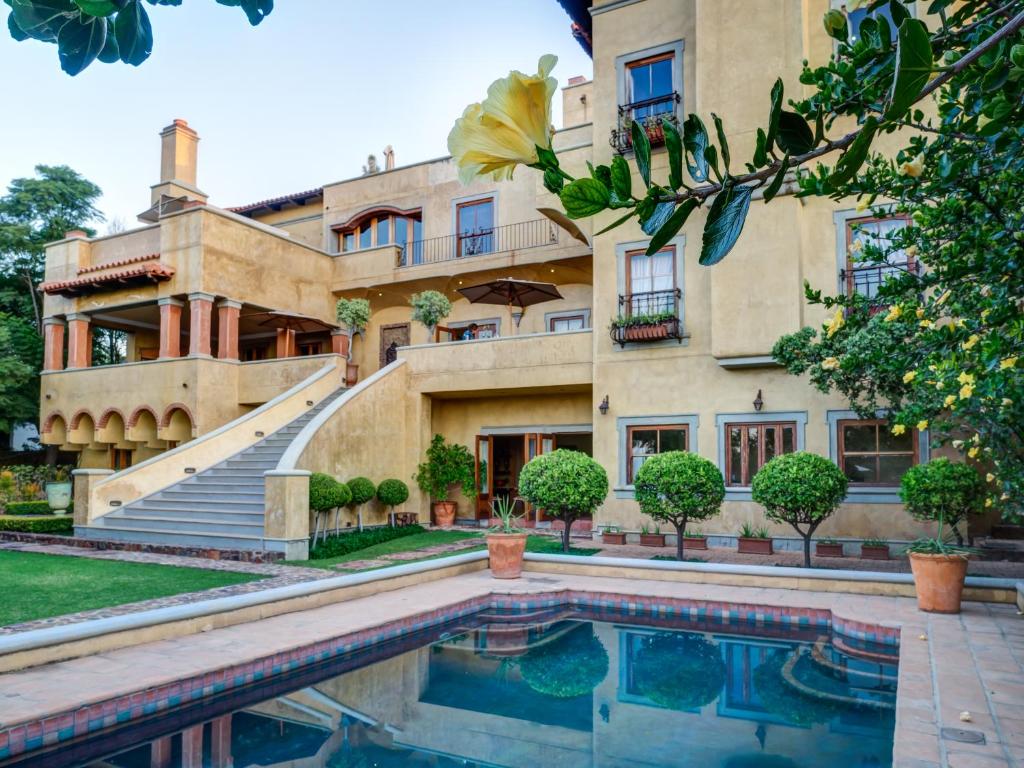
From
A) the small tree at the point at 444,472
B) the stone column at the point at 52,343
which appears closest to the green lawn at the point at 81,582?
the small tree at the point at 444,472

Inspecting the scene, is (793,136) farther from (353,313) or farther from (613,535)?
(353,313)

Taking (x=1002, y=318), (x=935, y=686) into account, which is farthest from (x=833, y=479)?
(x=1002, y=318)

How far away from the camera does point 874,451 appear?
13.2 m

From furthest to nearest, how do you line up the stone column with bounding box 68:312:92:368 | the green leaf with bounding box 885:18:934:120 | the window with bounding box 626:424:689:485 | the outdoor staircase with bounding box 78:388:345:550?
the stone column with bounding box 68:312:92:368 < the window with bounding box 626:424:689:485 < the outdoor staircase with bounding box 78:388:345:550 < the green leaf with bounding box 885:18:934:120

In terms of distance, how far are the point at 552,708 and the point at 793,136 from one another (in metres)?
6.21

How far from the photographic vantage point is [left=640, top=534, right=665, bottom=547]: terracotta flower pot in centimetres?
1417

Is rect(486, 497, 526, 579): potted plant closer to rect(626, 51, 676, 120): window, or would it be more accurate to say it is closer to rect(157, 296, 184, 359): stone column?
rect(626, 51, 676, 120): window

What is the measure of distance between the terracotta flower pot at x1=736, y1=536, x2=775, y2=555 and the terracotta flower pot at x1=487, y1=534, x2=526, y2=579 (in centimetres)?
473

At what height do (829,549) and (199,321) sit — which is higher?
(199,321)

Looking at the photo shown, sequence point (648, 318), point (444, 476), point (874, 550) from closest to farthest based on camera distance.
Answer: point (874, 550), point (648, 318), point (444, 476)

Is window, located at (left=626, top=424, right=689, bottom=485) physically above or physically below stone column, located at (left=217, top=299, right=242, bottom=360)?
below

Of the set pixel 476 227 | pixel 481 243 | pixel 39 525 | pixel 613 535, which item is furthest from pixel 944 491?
pixel 39 525

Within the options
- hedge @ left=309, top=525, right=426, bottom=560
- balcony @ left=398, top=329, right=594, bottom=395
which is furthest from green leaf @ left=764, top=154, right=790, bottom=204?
balcony @ left=398, top=329, right=594, bottom=395

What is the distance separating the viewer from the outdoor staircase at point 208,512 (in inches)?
524
